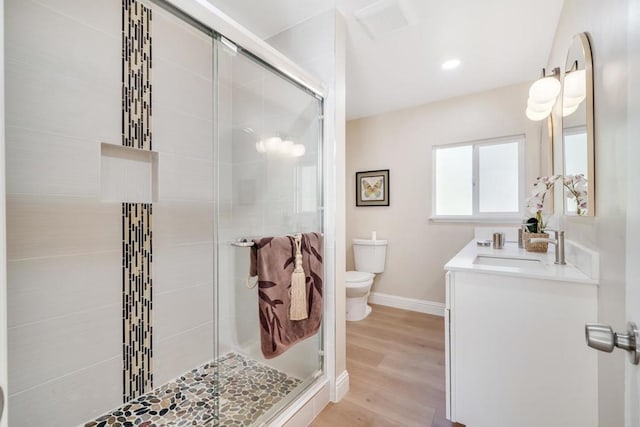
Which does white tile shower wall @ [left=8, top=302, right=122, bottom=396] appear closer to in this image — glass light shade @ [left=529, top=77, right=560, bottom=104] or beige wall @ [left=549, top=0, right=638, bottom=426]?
beige wall @ [left=549, top=0, right=638, bottom=426]

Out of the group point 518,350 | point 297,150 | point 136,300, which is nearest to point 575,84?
point 518,350

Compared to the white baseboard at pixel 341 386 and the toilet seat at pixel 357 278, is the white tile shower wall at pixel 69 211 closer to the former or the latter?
the white baseboard at pixel 341 386

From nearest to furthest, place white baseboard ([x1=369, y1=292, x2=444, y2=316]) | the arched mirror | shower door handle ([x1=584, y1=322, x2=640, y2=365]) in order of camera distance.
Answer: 1. shower door handle ([x1=584, y1=322, x2=640, y2=365])
2. the arched mirror
3. white baseboard ([x1=369, y1=292, x2=444, y2=316])

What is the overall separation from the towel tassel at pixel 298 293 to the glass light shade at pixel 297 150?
55 centimetres

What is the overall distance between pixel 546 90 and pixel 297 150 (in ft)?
4.92

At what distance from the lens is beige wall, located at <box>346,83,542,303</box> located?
265 centimetres

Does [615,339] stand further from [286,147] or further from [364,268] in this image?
[364,268]

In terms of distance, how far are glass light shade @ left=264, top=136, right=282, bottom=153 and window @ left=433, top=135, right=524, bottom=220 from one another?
211cm

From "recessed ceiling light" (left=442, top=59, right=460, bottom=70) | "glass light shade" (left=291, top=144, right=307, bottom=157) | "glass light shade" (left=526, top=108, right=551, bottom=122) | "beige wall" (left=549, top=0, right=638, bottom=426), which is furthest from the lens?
"recessed ceiling light" (left=442, top=59, right=460, bottom=70)

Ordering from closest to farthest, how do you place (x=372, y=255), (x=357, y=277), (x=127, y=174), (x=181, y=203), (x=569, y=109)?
1. (x=569, y=109)
2. (x=127, y=174)
3. (x=181, y=203)
4. (x=357, y=277)
5. (x=372, y=255)

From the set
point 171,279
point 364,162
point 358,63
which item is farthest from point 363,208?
point 171,279

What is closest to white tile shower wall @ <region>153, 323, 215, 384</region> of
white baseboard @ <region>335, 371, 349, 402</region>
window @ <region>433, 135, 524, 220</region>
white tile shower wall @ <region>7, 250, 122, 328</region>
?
white tile shower wall @ <region>7, 250, 122, 328</region>

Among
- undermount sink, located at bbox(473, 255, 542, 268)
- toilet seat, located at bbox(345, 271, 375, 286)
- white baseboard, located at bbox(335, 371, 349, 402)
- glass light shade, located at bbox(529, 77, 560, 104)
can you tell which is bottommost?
white baseboard, located at bbox(335, 371, 349, 402)

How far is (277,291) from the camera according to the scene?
131 cm
